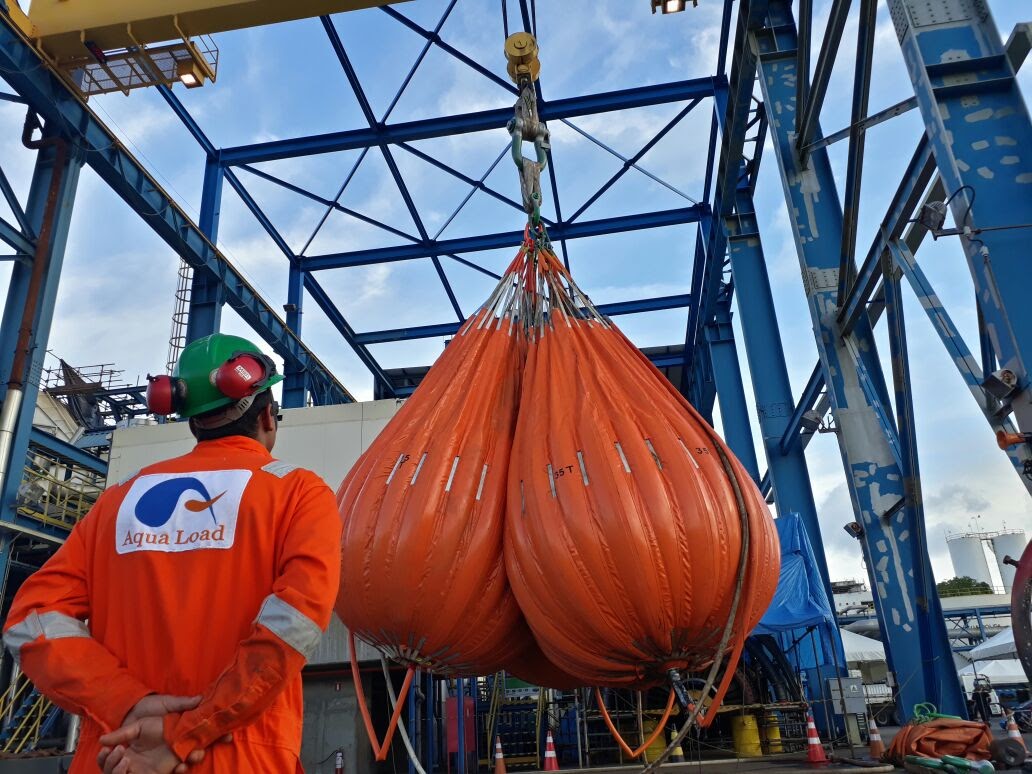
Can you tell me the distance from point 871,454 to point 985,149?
3.23 m

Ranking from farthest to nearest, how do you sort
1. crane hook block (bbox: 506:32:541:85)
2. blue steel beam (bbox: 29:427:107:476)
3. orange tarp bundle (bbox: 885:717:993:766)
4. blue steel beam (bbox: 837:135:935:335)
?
blue steel beam (bbox: 29:427:107:476)
orange tarp bundle (bbox: 885:717:993:766)
blue steel beam (bbox: 837:135:935:335)
crane hook block (bbox: 506:32:541:85)

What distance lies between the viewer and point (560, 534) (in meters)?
2.60

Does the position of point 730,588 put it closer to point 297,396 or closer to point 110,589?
point 110,589

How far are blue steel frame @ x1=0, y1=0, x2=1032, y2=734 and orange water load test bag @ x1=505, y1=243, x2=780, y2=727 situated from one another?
7.54 ft

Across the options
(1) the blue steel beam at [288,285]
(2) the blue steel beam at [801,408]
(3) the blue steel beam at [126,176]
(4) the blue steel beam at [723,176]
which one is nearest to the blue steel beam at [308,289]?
(1) the blue steel beam at [288,285]

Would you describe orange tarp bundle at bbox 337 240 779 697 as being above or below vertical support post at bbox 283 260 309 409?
below

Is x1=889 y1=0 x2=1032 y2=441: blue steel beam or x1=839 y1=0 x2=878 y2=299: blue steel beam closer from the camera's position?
x1=889 y1=0 x2=1032 y2=441: blue steel beam

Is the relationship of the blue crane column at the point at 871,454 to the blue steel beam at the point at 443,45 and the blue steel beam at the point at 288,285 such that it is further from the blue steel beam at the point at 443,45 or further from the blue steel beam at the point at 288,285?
the blue steel beam at the point at 288,285

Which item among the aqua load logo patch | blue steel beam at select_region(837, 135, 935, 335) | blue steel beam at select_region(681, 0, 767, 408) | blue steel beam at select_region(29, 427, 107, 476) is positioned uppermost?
blue steel beam at select_region(681, 0, 767, 408)

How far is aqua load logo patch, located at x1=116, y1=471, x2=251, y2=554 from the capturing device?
173 cm

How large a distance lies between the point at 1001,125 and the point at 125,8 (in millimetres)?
11559

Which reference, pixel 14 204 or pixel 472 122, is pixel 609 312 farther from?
pixel 14 204

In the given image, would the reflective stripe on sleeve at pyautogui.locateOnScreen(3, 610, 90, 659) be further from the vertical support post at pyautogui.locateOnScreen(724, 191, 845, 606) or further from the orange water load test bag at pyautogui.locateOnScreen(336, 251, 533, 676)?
the vertical support post at pyautogui.locateOnScreen(724, 191, 845, 606)

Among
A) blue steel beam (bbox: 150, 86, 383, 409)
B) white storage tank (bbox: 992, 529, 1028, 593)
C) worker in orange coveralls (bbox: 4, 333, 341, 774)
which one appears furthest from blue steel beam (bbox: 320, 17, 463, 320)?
white storage tank (bbox: 992, 529, 1028, 593)
